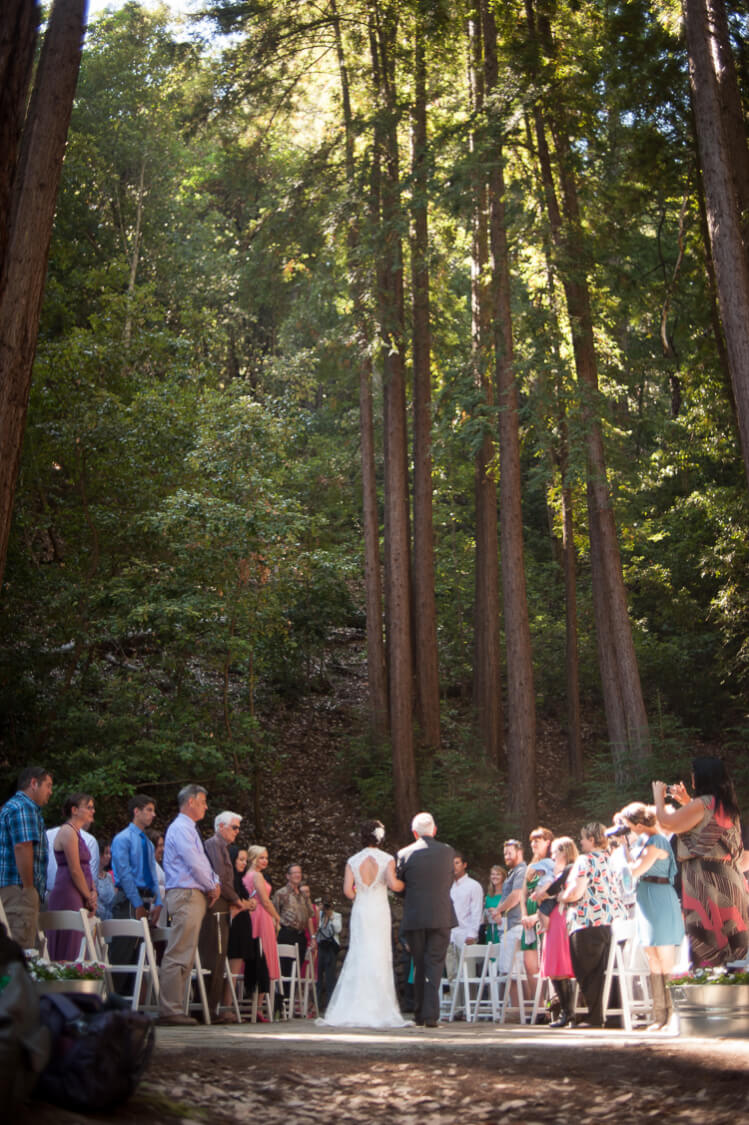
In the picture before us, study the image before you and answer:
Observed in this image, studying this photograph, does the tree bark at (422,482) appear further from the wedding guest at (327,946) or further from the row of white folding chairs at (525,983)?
the row of white folding chairs at (525,983)

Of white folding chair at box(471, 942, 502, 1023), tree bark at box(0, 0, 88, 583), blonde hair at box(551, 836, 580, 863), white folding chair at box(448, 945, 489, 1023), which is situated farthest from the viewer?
white folding chair at box(448, 945, 489, 1023)

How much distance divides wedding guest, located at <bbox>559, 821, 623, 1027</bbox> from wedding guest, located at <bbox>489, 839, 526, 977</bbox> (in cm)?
178

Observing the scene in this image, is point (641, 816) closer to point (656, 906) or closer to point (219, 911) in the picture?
point (656, 906)

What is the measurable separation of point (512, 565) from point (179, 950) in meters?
10.8

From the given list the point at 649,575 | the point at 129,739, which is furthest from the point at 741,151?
the point at 649,575

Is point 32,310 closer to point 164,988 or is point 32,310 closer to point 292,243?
point 164,988

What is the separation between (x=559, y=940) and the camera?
938 cm

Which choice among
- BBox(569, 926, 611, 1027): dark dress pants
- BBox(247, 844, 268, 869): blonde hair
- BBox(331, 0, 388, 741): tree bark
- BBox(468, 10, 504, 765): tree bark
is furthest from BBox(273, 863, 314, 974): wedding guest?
BBox(468, 10, 504, 765): tree bark

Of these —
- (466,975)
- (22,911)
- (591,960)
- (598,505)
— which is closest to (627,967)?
(591,960)

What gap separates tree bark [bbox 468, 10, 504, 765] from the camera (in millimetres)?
21062

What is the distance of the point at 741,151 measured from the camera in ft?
43.1

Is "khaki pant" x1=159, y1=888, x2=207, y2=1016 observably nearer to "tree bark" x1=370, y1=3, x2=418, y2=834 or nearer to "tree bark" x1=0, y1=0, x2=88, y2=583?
"tree bark" x1=0, y1=0, x2=88, y2=583

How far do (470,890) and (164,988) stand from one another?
4.23 m

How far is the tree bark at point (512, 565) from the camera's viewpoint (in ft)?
60.5
